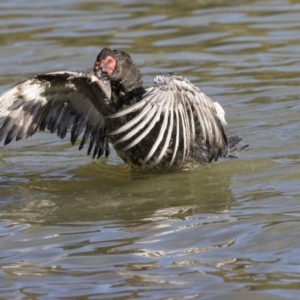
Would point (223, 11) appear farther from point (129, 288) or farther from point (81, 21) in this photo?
point (129, 288)

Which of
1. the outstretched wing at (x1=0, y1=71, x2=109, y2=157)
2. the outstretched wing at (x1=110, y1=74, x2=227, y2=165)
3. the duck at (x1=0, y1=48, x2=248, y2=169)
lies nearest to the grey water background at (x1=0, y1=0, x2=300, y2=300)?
the duck at (x1=0, y1=48, x2=248, y2=169)

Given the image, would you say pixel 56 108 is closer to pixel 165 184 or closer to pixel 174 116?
pixel 165 184

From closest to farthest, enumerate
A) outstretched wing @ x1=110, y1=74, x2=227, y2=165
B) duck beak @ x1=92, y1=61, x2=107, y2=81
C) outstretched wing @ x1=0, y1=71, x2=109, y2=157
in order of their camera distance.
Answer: outstretched wing @ x1=110, y1=74, x2=227, y2=165
duck beak @ x1=92, y1=61, x2=107, y2=81
outstretched wing @ x1=0, y1=71, x2=109, y2=157

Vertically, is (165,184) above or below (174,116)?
below

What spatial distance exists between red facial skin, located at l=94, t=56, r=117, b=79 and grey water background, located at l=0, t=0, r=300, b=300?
35.7 inches

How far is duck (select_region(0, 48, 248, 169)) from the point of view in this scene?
20.7 ft

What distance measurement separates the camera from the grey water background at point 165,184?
496cm

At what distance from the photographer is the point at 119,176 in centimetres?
766

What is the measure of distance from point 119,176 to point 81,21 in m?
5.37

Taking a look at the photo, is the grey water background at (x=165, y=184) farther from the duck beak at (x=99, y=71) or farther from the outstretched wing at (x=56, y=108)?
the duck beak at (x=99, y=71)

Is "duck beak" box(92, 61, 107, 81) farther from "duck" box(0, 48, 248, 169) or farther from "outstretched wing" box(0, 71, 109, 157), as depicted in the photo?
"outstretched wing" box(0, 71, 109, 157)

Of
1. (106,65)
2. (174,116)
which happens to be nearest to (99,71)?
(106,65)

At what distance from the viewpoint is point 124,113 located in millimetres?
6125

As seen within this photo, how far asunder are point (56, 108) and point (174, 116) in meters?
1.83
